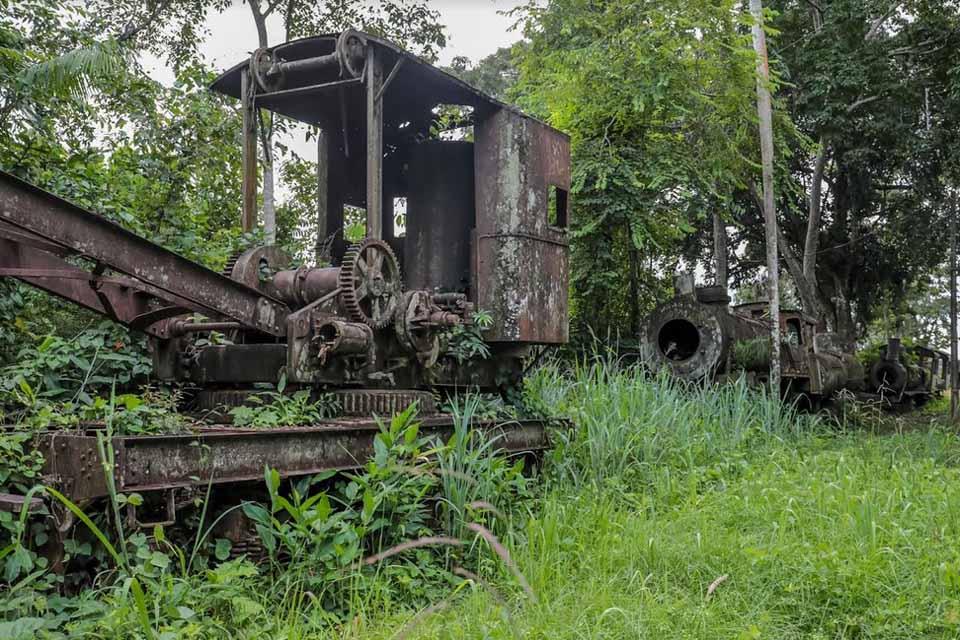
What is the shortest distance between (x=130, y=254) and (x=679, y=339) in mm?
10332

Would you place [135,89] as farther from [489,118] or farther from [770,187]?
[770,187]

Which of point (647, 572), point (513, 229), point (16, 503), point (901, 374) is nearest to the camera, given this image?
point (16, 503)

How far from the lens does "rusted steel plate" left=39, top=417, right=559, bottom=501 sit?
3582 mm

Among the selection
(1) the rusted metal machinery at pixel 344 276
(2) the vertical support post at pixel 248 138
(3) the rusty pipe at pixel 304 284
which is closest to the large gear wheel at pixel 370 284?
(1) the rusted metal machinery at pixel 344 276

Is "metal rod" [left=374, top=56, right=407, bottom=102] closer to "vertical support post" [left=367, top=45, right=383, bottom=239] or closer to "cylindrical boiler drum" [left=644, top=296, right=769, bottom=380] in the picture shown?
"vertical support post" [left=367, top=45, right=383, bottom=239]

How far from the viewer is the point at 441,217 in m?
7.76

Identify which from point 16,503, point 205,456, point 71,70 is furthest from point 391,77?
point 16,503

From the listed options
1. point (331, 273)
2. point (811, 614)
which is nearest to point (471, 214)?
point (331, 273)

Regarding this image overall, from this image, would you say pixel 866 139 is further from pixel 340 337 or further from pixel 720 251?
pixel 340 337

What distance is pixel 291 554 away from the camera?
397cm

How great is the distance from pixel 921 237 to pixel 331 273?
911 inches

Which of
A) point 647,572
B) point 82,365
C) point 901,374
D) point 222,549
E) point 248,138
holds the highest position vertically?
point 248,138

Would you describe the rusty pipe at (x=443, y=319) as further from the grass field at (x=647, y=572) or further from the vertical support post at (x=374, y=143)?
the grass field at (x=647, y=572)

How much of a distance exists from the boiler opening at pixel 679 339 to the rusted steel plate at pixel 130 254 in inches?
348
